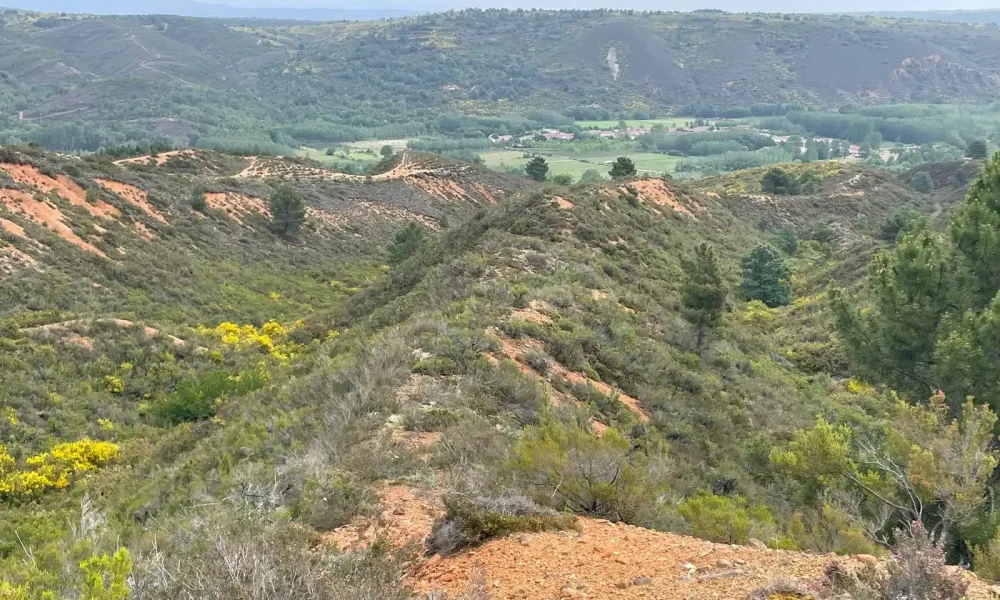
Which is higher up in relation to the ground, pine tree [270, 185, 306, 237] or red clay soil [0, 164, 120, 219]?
red clay soil [0, 164, 120, 219]

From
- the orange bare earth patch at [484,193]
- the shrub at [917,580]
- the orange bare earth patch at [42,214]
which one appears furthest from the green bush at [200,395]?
the orange bare earth patch at [484,193]

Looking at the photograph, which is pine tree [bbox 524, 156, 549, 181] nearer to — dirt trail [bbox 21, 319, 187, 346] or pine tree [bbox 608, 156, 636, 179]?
pine tree [bbox 608, 156, 636, 179]

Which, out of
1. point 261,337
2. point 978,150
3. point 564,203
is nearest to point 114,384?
point 261,337

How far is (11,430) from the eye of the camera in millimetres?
14102

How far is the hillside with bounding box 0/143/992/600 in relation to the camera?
5.19m

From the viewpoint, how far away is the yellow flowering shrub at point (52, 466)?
11898 millimetres

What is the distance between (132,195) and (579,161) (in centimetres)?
10528

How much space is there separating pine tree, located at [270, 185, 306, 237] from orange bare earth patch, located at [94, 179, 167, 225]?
7.90 m

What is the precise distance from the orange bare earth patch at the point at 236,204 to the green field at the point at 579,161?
69905mm

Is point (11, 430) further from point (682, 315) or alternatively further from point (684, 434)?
point (682, 315)

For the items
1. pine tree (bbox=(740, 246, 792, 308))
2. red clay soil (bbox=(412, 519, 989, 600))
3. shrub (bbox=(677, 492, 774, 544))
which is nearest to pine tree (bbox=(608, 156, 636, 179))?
pine tree (bbox=(740, 246, 792, 308))

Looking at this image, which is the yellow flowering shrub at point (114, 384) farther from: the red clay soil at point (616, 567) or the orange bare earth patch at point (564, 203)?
the orange bare earth patch at point (564, 203)

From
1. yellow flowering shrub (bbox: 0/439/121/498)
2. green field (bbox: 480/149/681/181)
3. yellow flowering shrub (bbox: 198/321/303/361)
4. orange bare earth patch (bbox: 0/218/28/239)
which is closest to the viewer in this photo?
yellow flowering shrub (bbox: 0/439/121/498)

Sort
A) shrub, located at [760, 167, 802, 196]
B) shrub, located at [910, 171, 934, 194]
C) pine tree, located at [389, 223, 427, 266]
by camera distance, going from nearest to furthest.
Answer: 1. pine tree, located at [389, 223, 427, 266]
2. shrub, located at [760, 167, 802, 196]
3. shrub, located at [910, 171, 934, 194]
